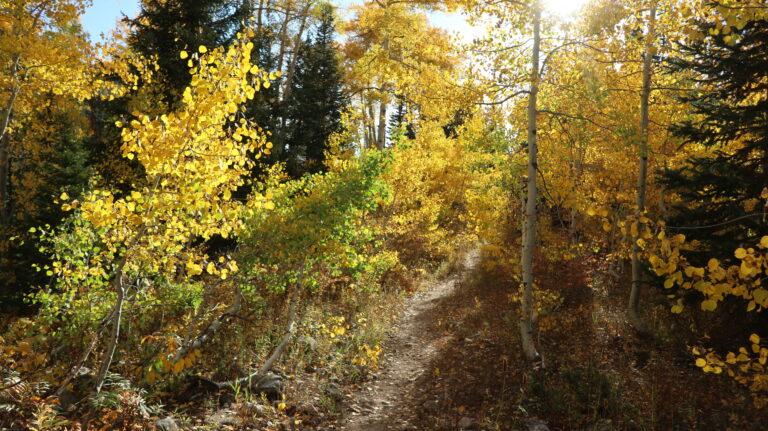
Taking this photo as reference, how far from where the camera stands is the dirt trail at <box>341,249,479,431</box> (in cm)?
605

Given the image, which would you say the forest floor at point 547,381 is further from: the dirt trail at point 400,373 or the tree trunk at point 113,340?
the tree trunk at point 113,340

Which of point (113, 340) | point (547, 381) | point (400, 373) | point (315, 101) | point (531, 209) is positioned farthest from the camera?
point (315, 101)

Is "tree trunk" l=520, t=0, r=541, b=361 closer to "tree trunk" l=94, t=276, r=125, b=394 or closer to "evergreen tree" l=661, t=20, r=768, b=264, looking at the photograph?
"evergreen tree" l=661, t=20, r=768, b=264

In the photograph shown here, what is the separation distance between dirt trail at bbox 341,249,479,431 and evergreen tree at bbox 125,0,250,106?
9.72m

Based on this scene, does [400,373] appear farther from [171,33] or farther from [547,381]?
[171,33]

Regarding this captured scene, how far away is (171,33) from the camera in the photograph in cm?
1250

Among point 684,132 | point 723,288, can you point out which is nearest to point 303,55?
point 684,132

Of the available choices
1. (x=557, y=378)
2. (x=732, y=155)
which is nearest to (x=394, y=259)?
(x=557, y=378)

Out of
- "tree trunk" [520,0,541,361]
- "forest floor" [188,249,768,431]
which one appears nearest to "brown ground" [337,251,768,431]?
"forest floor" [188,249,768,431]

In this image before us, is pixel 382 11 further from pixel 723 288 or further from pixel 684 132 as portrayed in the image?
pixel 723 288

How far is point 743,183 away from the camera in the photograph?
18.7 feet

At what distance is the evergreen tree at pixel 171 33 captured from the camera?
12312 millimetres

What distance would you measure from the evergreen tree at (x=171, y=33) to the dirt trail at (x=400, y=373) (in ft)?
31.9

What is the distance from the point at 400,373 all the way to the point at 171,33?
12.2m
